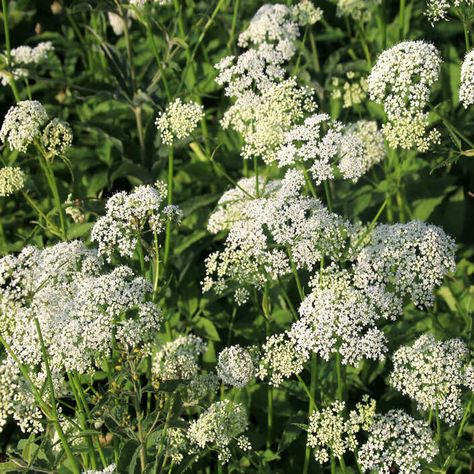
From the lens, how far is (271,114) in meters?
4.97

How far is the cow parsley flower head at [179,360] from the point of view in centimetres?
469

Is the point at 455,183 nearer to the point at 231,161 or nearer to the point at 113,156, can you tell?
the point at 231,161

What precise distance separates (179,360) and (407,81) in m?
1.94

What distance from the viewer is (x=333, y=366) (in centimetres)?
552

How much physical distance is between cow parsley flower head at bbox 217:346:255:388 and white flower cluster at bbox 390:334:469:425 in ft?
2.49

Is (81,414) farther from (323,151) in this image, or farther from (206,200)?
(206,200)

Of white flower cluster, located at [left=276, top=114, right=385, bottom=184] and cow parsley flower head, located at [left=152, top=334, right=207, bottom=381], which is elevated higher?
white flower cluster, located at [left=276, top=114, right=385, bottom=184]

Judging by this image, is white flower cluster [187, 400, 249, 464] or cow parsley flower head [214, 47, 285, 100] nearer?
white flower cluster [187, 400, 249, 464]

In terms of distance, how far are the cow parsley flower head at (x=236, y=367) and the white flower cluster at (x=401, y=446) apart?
0.71m

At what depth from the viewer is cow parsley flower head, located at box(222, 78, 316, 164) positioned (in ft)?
16.2

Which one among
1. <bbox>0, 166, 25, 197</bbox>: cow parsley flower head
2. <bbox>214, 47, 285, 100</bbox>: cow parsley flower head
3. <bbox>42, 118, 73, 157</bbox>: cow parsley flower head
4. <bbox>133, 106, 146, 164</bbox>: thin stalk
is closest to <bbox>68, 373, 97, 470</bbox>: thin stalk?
<bbox>0, 166, 25, 197</bbox>: cow parsley flower head

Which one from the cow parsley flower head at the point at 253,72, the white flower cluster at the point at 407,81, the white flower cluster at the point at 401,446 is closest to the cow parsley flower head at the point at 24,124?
the cow parsley flower head at the point at 253,72

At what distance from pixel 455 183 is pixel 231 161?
6.47 feet

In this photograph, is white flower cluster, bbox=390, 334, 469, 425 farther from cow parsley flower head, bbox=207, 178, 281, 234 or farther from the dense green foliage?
cow parsley flower head, bbox=207, 178, 281, 234
